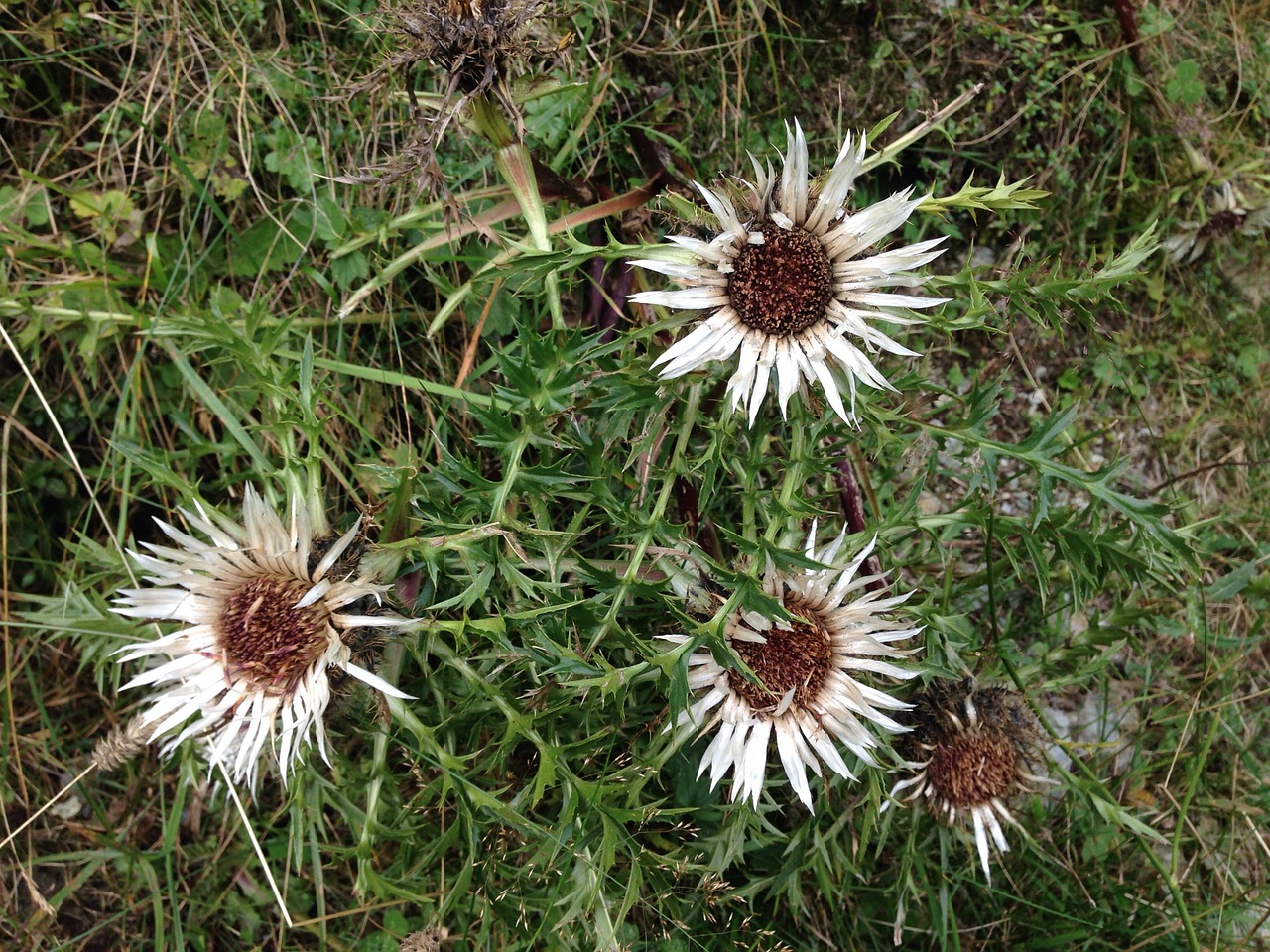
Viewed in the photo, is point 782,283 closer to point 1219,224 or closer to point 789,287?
point 789,287

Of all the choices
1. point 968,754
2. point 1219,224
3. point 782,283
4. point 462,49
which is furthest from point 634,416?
point 1219,224

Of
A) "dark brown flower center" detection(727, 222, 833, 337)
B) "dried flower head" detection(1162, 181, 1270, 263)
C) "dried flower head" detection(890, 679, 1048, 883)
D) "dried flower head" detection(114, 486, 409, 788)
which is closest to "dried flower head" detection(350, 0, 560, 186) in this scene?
"dark brown flower center" detection(727, 222, 833, 337)

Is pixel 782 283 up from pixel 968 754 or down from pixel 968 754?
up

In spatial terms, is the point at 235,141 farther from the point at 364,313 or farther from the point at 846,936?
the point at 846,936

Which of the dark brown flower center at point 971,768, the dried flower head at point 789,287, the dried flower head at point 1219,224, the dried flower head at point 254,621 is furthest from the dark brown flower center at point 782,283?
the dried flower head at point 1219,224

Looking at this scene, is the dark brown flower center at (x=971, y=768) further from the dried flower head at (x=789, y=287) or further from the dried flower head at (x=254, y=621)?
the dried flower head at (x=254, y=621)

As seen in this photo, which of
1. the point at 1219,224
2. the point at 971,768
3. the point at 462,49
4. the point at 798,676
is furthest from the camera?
the point at 1219,224

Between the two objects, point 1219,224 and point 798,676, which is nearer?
point 798,676
